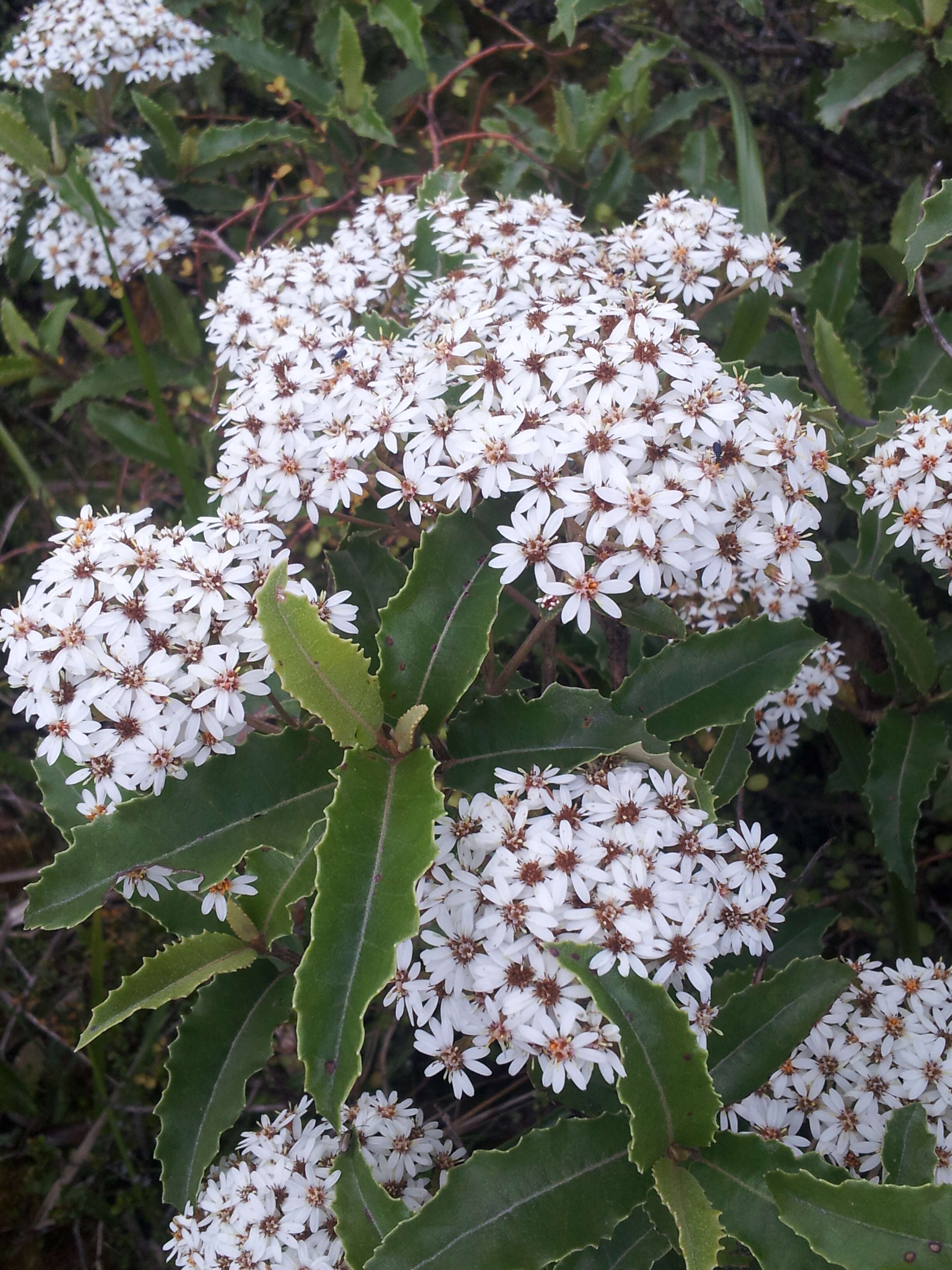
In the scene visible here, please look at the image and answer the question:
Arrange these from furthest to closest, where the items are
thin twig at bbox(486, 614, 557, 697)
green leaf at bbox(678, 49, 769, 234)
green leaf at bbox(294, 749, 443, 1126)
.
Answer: green leaf at bbox(678, 49, 769, 234) → thin twig at bbox(486, 614, 557, 697) → green leaf at bbox(294, 749, 443, 1126)

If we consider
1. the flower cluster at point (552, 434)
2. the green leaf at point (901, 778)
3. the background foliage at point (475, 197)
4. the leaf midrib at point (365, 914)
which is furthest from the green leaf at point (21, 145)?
the green leaf at point (901, 778)

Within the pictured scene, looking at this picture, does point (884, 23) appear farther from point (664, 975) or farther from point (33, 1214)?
point (33, 1214)

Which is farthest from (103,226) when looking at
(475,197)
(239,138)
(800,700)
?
(800,700)

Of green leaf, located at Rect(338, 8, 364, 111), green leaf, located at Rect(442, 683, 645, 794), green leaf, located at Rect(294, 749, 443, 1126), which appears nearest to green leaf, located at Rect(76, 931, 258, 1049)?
green leaf, located at Rect(294, 749, 443, 1126)

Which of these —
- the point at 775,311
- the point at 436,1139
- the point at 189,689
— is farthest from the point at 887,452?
the point at 436,1139

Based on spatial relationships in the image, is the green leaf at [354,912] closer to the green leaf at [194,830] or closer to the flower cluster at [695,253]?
the green leaf at [194,830]

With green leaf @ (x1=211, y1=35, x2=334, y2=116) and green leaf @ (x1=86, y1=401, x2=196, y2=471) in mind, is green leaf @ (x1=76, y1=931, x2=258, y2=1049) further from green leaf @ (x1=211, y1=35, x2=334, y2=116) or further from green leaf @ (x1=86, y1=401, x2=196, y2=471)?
green leaf @ (x1=211, y1=35, x2=334, y2=116)
